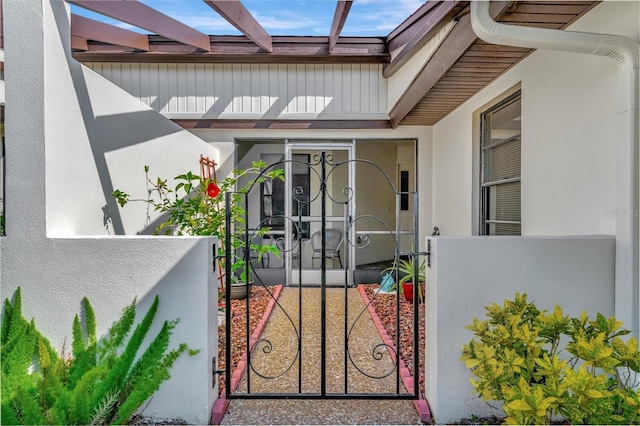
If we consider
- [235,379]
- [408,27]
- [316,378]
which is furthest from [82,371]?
[408,27]

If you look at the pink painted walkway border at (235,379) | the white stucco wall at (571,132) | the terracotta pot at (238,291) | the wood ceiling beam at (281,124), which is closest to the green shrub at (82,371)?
the pink painted walkway border at (235,379)

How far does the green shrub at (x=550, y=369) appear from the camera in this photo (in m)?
1.49

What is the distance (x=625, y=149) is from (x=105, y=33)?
16.1ft

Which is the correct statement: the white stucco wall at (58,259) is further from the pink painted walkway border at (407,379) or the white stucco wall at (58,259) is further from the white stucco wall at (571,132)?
the white stucco wall at (571,132)

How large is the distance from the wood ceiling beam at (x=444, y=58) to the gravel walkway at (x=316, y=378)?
84.2 inches

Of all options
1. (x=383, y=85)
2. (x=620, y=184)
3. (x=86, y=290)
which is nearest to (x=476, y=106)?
(x=383, y=85)

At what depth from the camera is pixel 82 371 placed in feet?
6.09

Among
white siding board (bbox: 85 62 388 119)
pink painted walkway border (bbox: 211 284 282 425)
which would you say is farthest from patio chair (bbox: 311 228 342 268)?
white siding board (bbox: 85 62 388 119)

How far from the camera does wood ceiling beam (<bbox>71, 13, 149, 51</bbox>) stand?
3668 millimetres

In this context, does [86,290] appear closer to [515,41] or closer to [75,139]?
[75,139]

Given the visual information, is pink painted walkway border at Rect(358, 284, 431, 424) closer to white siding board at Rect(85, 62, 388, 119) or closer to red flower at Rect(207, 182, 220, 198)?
red flower at Rect(207, 182, 220, 198)

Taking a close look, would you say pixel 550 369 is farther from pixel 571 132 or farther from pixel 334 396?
pixel 571 132

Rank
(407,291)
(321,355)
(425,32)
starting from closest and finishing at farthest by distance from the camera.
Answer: (321,355) → (425,32) → (407,291)

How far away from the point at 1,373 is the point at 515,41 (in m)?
3.41
